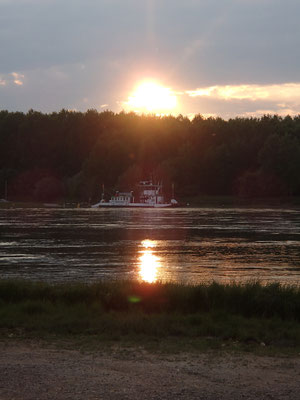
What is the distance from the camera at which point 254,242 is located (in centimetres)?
4550

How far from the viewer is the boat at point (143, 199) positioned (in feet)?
516

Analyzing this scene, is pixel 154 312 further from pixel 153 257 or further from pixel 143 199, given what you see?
pixel 143 199

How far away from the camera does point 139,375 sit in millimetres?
9914

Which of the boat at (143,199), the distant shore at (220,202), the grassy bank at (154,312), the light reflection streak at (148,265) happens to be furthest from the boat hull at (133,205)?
the grassy bank at (154,312)

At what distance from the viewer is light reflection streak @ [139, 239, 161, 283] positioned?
1002 inches

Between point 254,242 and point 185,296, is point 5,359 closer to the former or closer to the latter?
point 185,296

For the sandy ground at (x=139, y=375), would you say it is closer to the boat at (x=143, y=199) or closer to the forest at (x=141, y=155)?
the boat at (x=143, y=199)

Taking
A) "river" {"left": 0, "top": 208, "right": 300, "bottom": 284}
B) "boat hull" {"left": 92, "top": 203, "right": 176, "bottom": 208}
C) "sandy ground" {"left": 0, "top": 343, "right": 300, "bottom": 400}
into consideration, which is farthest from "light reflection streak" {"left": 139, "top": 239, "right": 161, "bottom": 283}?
"boat hull" {"left": 92, "top": 203, "right": 176, "bottom": 208}

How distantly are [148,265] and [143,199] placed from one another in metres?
136

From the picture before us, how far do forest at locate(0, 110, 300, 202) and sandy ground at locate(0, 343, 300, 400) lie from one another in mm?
144482

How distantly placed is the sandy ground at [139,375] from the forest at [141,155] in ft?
474

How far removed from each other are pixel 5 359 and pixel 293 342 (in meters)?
5.84

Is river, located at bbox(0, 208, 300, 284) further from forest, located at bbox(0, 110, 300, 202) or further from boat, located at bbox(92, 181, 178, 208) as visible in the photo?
forest, located at bbox(0, 110, 300, 202)

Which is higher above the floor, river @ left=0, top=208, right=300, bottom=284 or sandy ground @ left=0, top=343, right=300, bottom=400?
sandy ground @ left=0, top=343, right=300, bottom=400
